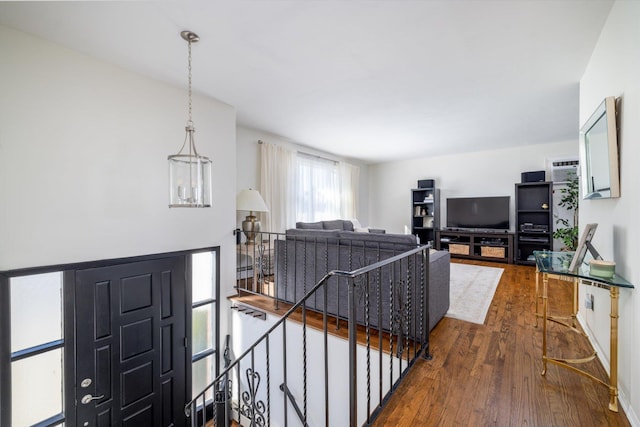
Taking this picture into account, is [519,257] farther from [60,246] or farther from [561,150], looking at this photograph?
[60,246]

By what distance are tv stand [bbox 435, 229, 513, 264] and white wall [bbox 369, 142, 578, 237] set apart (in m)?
0.45

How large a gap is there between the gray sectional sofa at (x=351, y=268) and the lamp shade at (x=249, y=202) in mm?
639

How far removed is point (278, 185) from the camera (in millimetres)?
5117

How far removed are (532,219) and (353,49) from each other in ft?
18.7

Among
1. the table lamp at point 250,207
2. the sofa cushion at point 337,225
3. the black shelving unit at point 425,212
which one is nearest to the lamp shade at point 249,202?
the table lamp at point 250,207

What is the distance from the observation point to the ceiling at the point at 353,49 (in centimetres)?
192

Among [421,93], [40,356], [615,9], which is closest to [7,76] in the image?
[40,356]

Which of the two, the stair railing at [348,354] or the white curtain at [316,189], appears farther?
the white curtain at [316,189]

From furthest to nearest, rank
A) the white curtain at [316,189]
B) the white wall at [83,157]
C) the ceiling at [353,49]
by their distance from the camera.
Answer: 1. the white curtain at [316,189]
2. the white wall at [83,157]
3. the ceiling at [353,49]

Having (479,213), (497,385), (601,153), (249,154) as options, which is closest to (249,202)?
(249,154)

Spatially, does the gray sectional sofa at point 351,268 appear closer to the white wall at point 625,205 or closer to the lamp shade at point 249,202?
the lamp shade at point 249,202

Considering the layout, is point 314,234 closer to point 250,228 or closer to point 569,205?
point 250,228

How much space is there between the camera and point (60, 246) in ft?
7.61

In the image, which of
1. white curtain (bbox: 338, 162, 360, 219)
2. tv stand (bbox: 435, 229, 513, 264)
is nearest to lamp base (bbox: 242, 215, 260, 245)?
white curtain (bbox: 338, 162, 360, 219)
